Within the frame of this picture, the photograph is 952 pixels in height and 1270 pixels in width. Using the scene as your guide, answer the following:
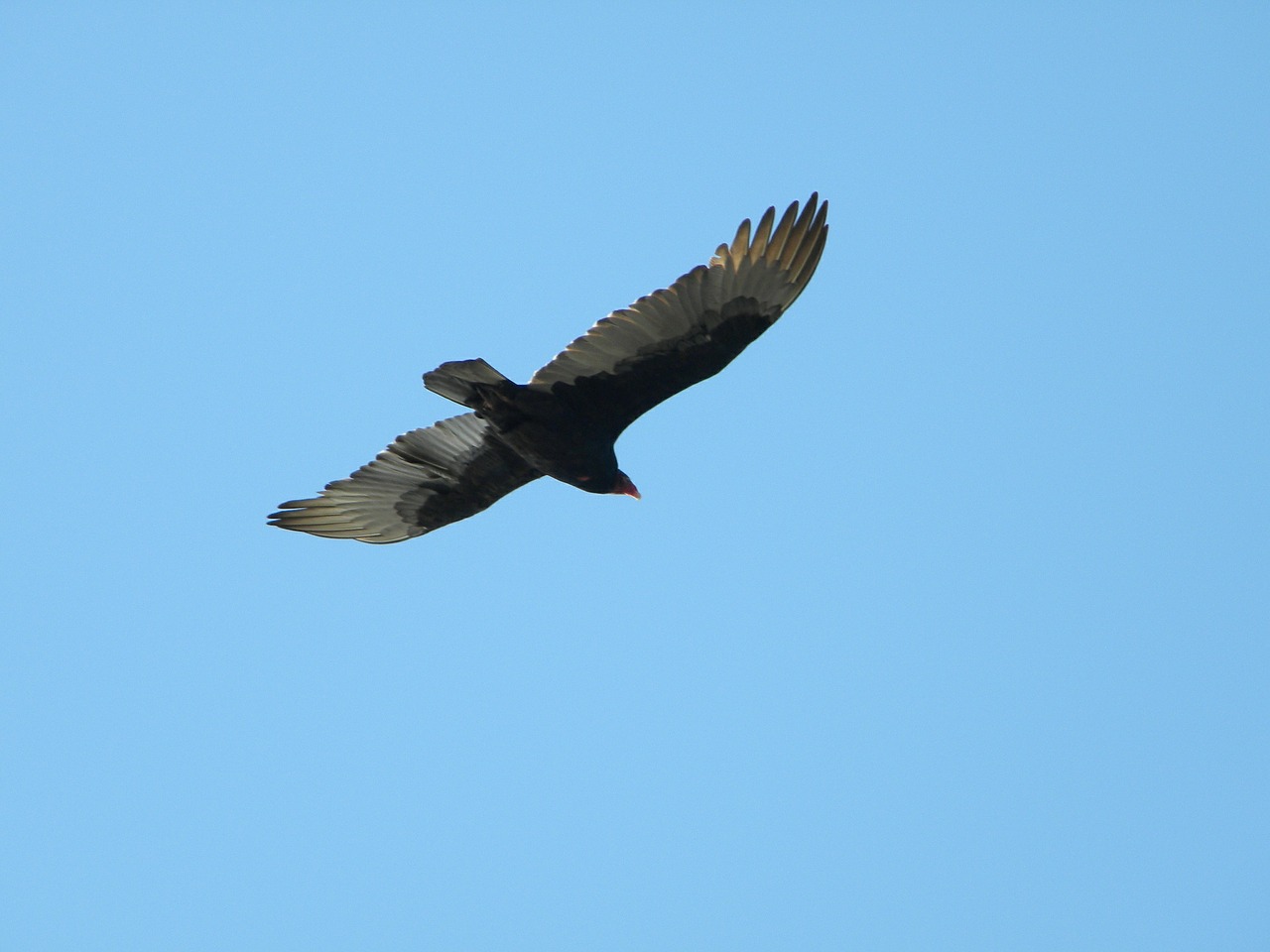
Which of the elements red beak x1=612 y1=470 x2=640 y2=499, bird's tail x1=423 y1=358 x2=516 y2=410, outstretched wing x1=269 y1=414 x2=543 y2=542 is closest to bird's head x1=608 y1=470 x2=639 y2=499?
red beak x1=612 y1=470 x2=640 y2=499

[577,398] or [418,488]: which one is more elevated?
[418,488]

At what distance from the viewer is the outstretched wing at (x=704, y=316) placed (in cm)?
766

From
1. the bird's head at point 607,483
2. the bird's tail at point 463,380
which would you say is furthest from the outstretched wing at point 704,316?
the bird's head at point 607,483

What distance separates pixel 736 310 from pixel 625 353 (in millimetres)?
698

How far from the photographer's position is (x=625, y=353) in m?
7.95

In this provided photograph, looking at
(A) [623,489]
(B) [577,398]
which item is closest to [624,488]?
(A) [623,489]

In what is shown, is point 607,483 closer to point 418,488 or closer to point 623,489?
point 623,489

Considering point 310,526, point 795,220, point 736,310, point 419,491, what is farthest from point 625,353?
point 310,526

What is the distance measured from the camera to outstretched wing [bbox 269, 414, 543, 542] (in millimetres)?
9086

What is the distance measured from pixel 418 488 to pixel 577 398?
162cm

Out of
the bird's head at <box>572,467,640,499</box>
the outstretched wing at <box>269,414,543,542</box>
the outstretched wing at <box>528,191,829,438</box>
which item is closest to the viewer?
the outstretched wing at <box>528,191,829,438</box>

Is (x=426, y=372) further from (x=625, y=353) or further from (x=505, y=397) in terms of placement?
(x=625, y=353)

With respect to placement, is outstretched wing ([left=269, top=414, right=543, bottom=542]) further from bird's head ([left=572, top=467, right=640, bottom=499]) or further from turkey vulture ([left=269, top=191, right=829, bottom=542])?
bird's head ([left=572, top=467, right=640, bottom=499])

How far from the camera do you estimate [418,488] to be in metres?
9.29
